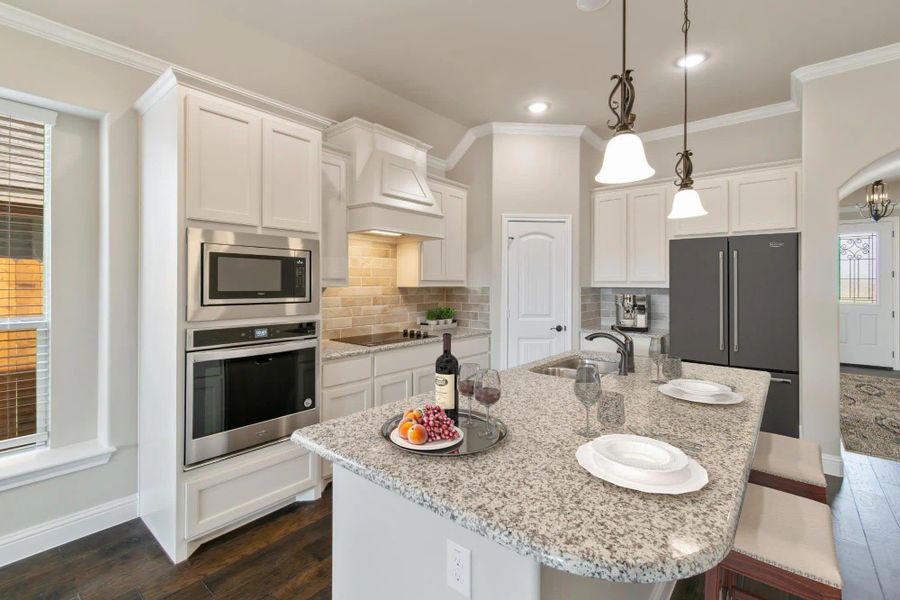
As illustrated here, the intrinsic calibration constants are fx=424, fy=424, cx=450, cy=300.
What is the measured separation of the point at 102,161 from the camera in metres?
2.38

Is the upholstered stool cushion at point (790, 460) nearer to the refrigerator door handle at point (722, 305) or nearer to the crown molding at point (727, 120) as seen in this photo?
the refrigerator door handle at point (722, 305)

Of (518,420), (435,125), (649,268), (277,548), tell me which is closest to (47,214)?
(277,548)

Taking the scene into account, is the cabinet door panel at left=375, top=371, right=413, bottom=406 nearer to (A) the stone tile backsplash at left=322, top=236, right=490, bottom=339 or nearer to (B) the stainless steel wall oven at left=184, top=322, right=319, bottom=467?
(B) the stainless steel wall oven at left=184, top=322, right=319, bottom=467

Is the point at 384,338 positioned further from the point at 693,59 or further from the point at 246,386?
the point at 693,59

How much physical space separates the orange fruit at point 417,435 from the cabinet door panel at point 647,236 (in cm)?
359

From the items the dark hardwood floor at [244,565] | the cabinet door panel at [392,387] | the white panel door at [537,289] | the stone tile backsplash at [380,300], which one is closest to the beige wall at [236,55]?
the stone tile backsplash at [380,300]

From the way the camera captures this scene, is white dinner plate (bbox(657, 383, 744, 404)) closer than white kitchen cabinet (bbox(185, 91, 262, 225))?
Yes

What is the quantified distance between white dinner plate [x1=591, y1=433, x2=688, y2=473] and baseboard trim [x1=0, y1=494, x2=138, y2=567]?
271cm

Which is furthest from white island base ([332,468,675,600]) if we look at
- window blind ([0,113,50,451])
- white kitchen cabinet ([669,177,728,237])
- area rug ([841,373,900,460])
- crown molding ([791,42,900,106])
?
crown molding ([791,42,900,106])

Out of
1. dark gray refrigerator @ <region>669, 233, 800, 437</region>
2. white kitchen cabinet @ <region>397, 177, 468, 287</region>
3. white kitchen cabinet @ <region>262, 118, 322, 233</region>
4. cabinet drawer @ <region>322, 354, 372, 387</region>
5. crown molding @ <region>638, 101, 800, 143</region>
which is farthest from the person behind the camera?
white kitchen cabinet @ <region>397, 177, 468, 287</region>

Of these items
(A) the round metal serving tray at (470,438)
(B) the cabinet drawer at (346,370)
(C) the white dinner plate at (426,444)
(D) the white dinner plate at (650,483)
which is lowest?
(B) the cabinet drawer at (346,370)

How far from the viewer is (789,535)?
52.0 inches

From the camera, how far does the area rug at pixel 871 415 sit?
11.7 feet

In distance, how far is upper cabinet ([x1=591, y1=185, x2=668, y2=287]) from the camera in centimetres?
409
